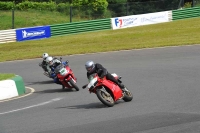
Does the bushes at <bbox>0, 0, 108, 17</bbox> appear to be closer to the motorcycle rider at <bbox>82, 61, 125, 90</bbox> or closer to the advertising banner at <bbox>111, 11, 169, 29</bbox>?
the advertising banner at <bbox>111, 11, 169, 29</bbox>

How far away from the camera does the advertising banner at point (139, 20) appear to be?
1652 inches

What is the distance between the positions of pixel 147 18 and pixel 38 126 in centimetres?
3370

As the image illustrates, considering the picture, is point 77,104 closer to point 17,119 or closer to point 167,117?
point 17,119

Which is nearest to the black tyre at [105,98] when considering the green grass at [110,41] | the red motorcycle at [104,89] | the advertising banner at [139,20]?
the red motorcycle at [104,89]

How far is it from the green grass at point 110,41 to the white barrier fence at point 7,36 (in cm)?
86

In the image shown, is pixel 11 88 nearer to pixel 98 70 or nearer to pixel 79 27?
pixel 98 70

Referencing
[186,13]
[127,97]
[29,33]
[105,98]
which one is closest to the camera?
[105,98]

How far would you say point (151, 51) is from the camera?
87.1 ft

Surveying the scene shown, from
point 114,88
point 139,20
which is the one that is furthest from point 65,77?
point 139,20

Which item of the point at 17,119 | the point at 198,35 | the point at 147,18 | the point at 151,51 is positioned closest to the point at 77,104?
the point at 17,119

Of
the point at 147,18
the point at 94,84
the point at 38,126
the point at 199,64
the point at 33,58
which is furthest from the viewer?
the point at 147,18

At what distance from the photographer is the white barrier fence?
122 ft

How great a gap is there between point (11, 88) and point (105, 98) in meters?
4.22

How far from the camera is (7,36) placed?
37.4 m
